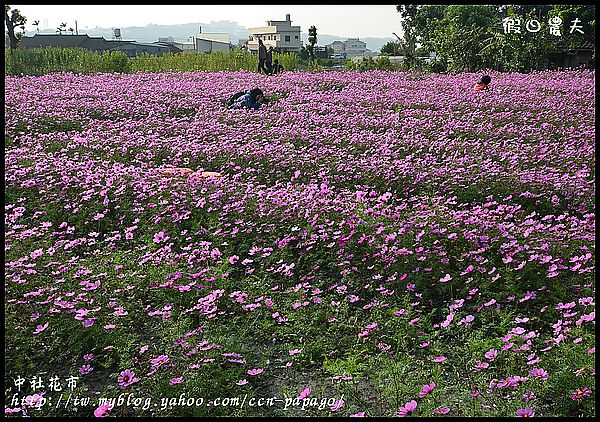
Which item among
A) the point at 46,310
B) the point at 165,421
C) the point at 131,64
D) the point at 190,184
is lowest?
the point at 165,421

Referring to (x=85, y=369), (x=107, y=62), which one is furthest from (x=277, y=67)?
(x=85, y=369)

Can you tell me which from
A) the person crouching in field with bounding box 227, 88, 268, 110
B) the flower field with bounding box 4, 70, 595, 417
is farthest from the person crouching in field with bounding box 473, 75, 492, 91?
the flower field with bounding box 4, 70, 595, 417

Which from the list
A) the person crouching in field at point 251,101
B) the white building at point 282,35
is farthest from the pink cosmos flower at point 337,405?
the white building at point 282,35

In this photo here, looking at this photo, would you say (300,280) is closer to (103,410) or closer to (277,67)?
(103,410)

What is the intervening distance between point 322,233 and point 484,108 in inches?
254

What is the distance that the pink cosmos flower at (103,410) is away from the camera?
8.76 ft

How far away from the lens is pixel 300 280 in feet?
13.6

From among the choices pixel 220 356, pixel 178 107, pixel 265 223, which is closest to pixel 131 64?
pixel 178 107

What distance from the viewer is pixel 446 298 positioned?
390 cm

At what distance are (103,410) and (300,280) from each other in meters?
1.71

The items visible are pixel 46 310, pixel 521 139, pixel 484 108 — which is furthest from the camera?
pixel 484 108

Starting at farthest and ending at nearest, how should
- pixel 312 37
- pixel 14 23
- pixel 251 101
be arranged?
1. pixel 312 37
2. pixel 14 23
3. pixel 251 101

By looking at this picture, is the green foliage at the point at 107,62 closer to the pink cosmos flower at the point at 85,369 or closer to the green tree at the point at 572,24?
the green tree at the point at 572,24

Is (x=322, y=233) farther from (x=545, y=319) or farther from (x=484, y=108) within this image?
(x=484, y=108)
